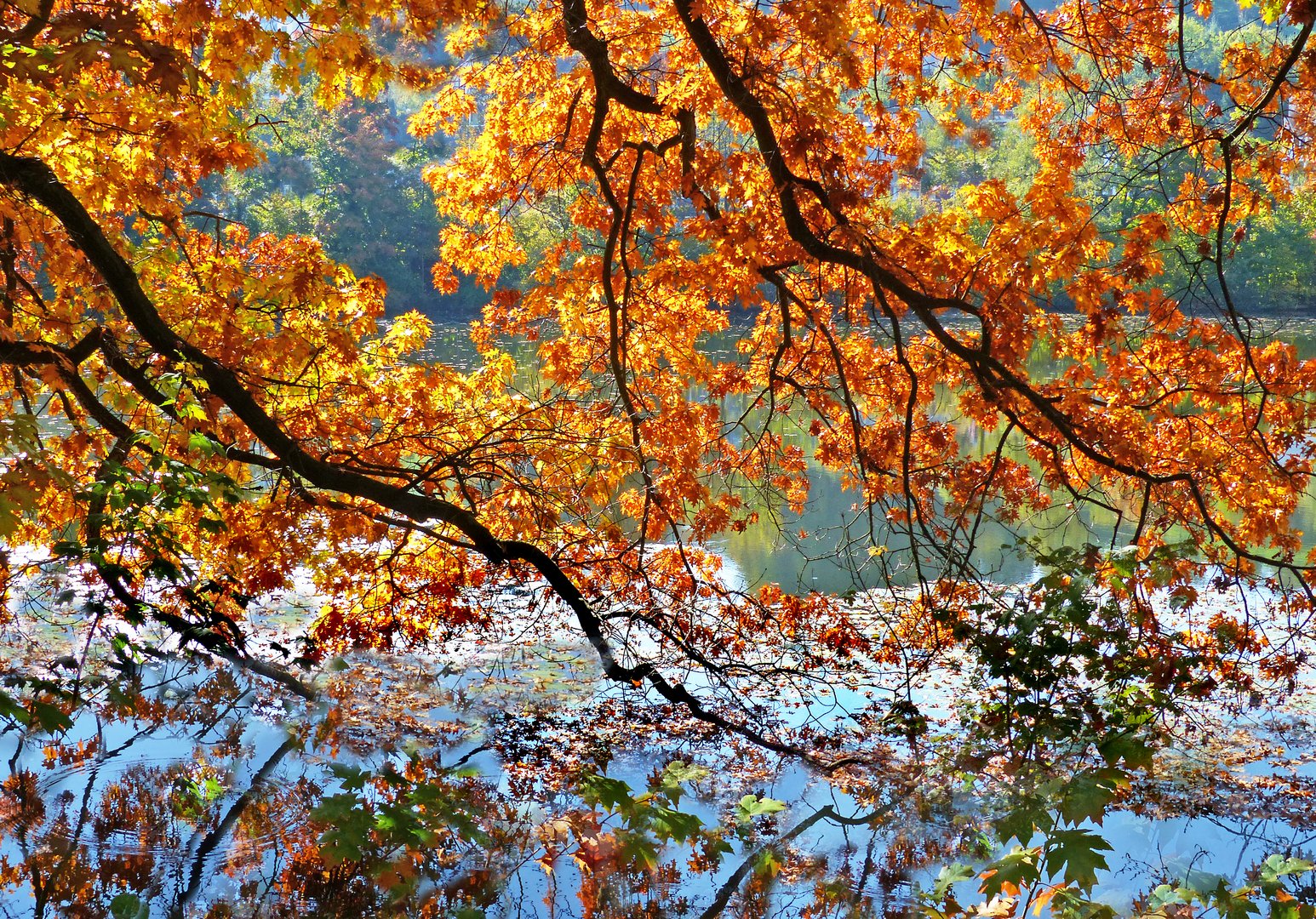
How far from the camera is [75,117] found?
4535mm

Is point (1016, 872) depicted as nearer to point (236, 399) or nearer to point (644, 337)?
point (236, 399)

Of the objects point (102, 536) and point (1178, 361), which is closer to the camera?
point (102, 536)

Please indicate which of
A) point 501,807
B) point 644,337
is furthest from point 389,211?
point 501,807

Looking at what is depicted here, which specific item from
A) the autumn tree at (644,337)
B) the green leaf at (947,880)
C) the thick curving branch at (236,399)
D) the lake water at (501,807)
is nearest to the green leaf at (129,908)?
the lake water at (501,807)

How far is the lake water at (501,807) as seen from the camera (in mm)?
3182

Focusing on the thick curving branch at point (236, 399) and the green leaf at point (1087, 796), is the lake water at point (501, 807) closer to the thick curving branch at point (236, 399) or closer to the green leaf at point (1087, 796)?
the green leaf at point (1087, 796)

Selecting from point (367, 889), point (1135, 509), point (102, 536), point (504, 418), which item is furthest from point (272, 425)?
point (1135, 509)

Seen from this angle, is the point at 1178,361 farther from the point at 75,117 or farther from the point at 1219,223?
the point at 75,117

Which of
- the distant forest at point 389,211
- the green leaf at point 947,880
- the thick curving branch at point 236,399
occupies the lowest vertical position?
the green leaf at point 947,880

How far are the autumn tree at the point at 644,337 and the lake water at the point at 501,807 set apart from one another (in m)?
0.34

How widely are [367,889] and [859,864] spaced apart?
67.5 inches

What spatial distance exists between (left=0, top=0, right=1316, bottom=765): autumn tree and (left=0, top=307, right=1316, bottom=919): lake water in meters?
0.34

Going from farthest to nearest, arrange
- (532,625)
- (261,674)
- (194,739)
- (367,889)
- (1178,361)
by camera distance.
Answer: (532,625), (1178,361), (261,674), (194,739), (367,889)

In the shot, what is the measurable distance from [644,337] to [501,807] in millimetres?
3550
